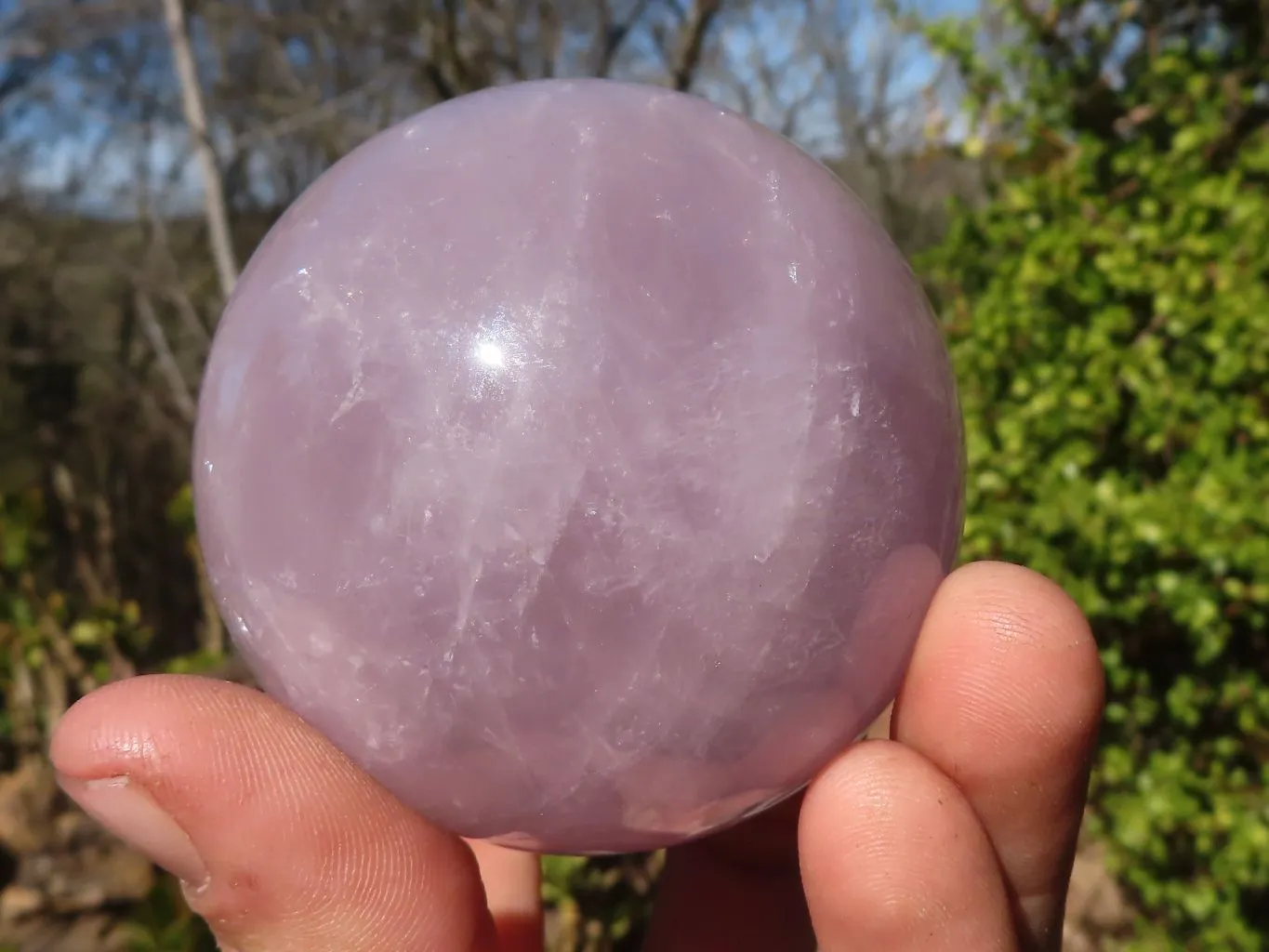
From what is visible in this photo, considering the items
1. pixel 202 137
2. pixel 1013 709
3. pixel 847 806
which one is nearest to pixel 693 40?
pixel 202 137

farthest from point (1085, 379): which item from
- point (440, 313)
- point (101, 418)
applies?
point (101, 418)

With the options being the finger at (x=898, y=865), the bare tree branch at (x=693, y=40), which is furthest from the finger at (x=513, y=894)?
the bare tree branch at (x=693, y=40)

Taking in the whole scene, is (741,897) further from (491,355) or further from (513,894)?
(491,355)

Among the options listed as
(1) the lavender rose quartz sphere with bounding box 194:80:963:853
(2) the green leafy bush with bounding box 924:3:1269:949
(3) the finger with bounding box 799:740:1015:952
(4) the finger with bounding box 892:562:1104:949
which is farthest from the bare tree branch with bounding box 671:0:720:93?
(3) the finger with bounding box 799:740:1015:952

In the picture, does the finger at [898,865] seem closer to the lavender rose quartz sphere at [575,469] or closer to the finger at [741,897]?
the lavender rose quartz sphere at [575,469]

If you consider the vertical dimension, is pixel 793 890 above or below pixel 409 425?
below

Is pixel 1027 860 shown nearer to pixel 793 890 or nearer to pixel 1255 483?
pixel 793 890

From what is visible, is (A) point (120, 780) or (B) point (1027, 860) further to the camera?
(B) point (1027, 860)

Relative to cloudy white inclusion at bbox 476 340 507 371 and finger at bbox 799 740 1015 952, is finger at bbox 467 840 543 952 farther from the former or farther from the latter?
cloudy white inclusion at bbox 476 340 507 371
